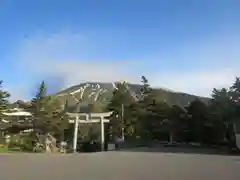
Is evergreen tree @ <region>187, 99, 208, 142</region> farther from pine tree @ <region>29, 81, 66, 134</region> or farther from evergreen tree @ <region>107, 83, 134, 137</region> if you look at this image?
pine tree @ <region>29, 81, 66, 134</region>

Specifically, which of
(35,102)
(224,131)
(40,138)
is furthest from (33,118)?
(224,131)

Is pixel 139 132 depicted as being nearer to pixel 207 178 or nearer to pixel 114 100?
pixel 114 100

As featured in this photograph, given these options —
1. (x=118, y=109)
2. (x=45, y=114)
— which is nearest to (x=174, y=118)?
(x=118, y=109)

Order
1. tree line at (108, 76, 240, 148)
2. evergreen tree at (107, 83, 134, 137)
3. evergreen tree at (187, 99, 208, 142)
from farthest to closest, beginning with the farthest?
evergreen tree at (107, 83, 134, 137) < evergreen tree at (187, 99, 208, 142) < tree line at (108, 76, 240, 148)

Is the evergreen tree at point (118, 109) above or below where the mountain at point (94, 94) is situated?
below

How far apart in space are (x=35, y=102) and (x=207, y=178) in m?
19.6

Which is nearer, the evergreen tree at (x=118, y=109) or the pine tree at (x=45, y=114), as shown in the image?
the pine tree at (x=45, y=114)

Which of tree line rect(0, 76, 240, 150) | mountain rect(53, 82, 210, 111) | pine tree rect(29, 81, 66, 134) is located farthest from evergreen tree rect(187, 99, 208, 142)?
mountain rect(53, 82, 210, 111)

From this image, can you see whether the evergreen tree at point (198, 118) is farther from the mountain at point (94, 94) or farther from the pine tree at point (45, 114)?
the mountain at point (94, 94)

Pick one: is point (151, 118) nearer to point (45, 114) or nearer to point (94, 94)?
point (45, 114)

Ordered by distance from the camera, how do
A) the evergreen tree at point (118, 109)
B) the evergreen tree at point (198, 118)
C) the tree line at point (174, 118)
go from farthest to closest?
1. the evergreen tree at point (118, 109)
2. the evergreen tree at point (198, 118)
3. the tree line at point (174, 118)

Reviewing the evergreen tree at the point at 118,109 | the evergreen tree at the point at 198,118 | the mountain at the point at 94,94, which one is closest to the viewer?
the evergreen tree at the point at 198,118

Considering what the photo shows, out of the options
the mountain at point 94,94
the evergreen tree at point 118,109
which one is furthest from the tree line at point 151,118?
the mountain at point 94,94

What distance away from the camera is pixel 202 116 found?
910 inches
